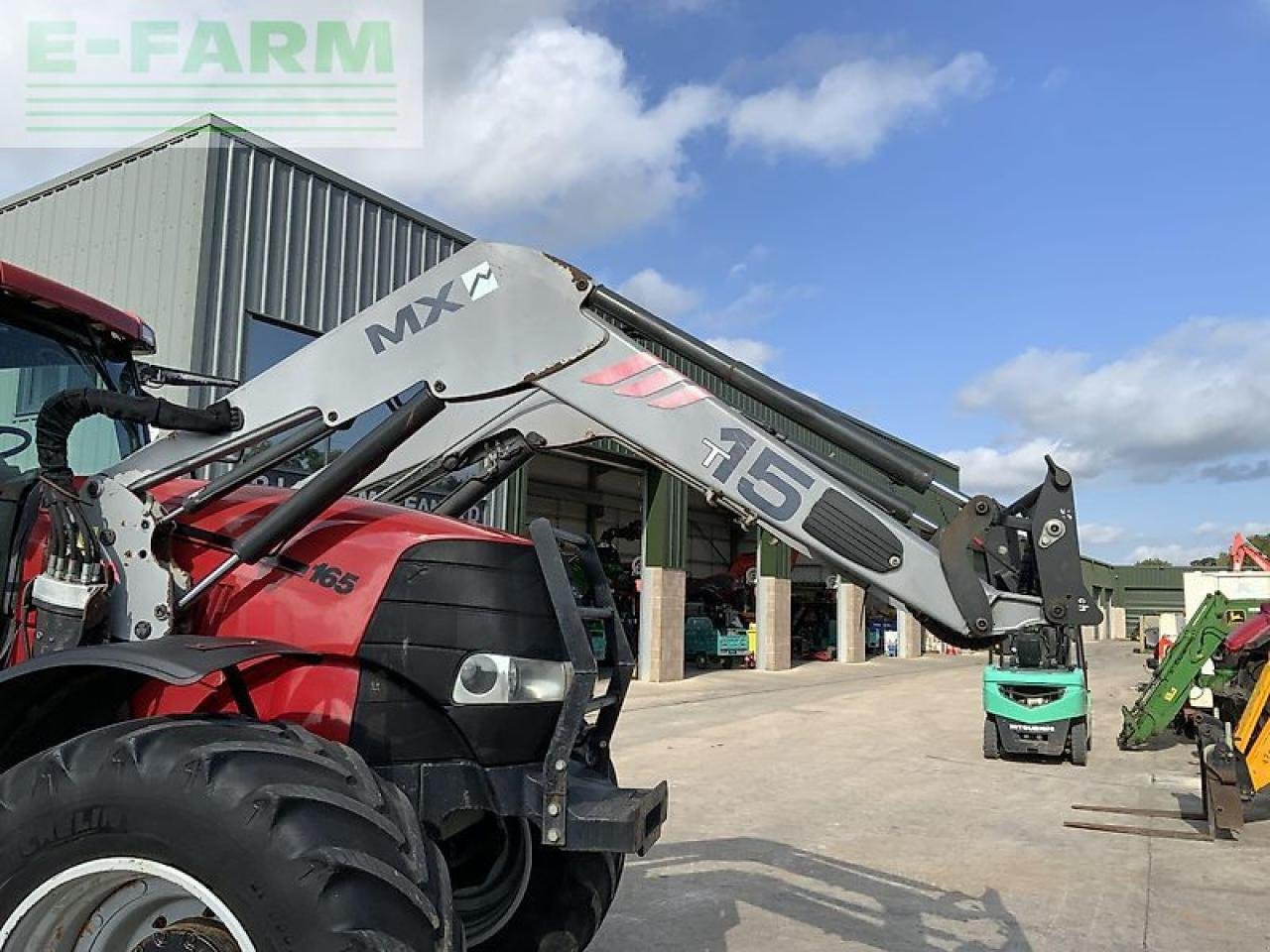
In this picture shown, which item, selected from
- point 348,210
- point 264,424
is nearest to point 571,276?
point 264,424

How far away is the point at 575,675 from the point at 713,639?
23.2m

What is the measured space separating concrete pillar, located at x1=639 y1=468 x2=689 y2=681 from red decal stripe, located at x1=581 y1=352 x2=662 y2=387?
17.2 m

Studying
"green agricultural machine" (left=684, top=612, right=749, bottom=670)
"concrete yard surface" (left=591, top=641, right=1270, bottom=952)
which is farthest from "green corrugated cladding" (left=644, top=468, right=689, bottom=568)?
"concrete yard surface" (left=591, top=641, right=1270, bottom=952)

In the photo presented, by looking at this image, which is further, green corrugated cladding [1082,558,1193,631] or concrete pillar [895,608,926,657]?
green corrugated cladding [1082,558,1193,631]

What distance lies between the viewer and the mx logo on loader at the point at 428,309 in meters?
3.62

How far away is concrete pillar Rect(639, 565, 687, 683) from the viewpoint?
20.8 m

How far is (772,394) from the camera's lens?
159 inches

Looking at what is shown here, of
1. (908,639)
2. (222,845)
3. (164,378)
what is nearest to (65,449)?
(164,378)

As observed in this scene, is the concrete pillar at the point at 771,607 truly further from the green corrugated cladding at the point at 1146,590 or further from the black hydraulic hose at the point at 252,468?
the green corrugated cladding at the point at 1146,590

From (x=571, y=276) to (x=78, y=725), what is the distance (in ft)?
6.88

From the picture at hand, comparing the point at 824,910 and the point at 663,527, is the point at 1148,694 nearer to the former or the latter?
the point at 824,910

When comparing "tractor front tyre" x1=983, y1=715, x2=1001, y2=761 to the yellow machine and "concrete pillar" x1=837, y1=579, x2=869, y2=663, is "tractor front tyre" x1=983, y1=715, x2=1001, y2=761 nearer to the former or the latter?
the yellow machine

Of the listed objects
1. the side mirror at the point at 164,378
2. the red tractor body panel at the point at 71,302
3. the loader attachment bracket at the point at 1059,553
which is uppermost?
the red tractor body panel at the point at 71,302

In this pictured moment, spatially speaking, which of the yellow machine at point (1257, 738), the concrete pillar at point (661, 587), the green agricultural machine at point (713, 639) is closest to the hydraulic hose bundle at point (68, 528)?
the yellow machine at point (1257, 738)
